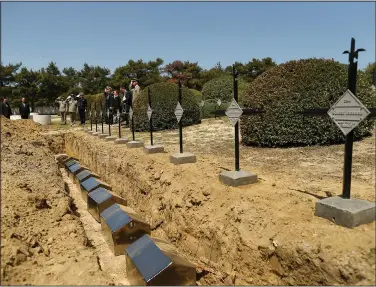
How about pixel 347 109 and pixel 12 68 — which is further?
pixel 12 68

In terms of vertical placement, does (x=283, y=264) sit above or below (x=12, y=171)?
below

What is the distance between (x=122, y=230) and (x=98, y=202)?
4.68 feet

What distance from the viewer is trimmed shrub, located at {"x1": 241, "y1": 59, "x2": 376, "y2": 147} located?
710 cm

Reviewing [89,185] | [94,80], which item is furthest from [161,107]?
[94,80]

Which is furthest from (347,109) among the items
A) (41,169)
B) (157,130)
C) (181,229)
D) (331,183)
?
(157,130)

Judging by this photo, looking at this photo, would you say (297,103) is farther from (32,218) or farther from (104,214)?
(32,218)

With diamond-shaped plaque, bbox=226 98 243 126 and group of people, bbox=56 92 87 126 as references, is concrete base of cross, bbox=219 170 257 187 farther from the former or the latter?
group of people, bbox=56 92 87 126

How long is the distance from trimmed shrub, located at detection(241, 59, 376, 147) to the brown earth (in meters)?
0.34

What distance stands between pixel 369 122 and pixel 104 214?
625 cm

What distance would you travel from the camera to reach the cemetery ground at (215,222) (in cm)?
292

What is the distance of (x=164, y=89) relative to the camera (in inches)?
502

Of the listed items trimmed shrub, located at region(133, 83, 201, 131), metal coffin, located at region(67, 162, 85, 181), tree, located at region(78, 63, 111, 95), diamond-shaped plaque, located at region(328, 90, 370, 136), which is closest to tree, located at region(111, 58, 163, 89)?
tree, located at region(78, 63, 111, 95)

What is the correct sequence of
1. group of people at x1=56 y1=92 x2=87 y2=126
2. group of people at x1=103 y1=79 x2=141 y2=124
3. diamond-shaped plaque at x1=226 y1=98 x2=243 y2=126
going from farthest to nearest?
group of people at x1=56 y1=92 x2=87 y2=126 < group of people at x1=103 y1=79 x2=141 y2=124 < diamond-shaped plaque at x1=226 y1=98 x2=243 y2=126

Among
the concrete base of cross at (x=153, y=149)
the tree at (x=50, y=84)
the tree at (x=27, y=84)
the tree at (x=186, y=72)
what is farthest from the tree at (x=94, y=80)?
the concrete base of cross at (x=153, y=149)
